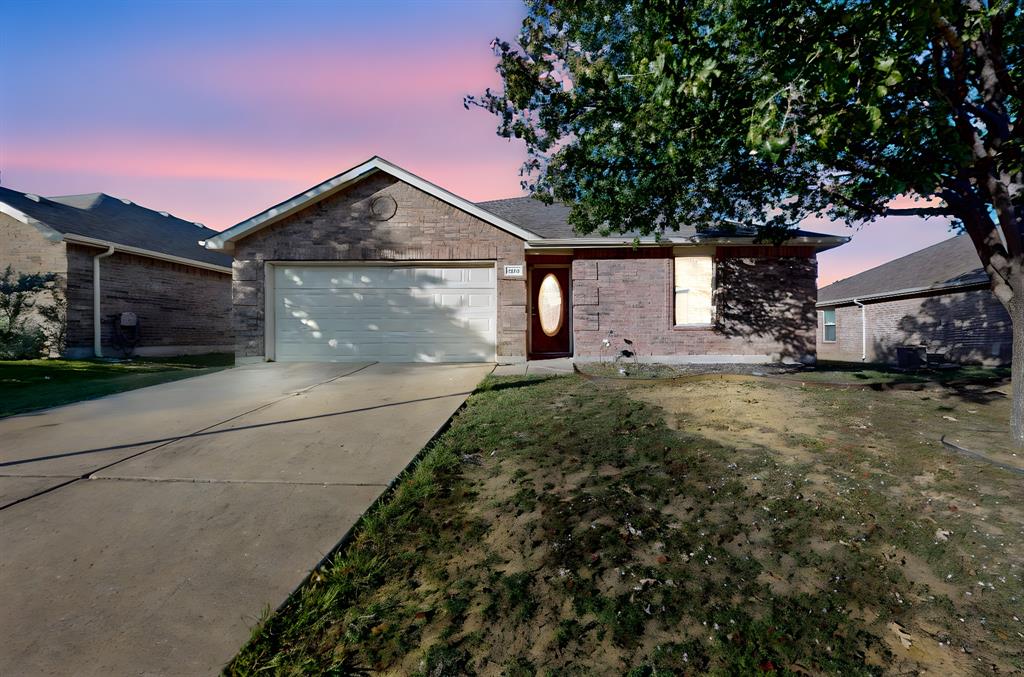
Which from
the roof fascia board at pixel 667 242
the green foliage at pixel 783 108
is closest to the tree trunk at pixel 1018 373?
the green foliage at pixel 783 108

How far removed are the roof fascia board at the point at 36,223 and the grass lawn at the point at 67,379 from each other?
357 cm

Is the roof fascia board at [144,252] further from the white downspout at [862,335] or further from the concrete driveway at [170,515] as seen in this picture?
the white downspout at [862,335]

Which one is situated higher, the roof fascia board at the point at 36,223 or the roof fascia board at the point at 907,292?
the roof fascia board at the point at 36,223

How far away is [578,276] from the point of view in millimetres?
11609

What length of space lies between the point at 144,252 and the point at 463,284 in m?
11.5

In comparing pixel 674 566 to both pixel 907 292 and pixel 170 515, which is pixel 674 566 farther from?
pixel 907 292

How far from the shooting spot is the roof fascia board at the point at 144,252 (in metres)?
13.3

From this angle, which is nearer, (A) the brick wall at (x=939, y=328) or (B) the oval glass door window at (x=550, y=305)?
(B) the oval glass door window at (x=550, y=305)

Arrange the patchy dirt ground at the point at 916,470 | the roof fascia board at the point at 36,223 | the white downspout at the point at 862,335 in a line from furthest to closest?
the white downspout at the point at 862,335 < the roof fascia board at the point at 36,223 < the patchy dirt ground at the point at 916,470

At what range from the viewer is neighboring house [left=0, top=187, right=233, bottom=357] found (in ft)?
43.8

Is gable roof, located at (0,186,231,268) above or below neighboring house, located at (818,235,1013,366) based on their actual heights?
above

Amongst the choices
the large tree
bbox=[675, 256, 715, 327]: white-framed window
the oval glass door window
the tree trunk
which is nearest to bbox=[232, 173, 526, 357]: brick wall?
the oval glass door window

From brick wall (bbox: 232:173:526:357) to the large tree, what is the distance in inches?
112

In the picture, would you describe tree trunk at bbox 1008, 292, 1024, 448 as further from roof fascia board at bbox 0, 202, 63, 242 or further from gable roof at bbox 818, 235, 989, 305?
roof fascia board at bbox 0, 202, 63, 242
